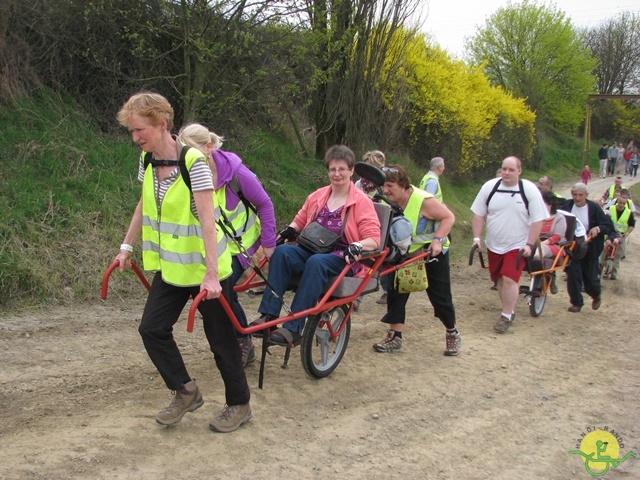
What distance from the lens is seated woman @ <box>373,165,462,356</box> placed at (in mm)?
5754

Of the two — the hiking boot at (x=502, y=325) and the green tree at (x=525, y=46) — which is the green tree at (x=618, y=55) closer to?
the green tree at (x=525, y=46)

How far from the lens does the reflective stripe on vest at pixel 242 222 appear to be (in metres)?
4.64

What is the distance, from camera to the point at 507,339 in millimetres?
6852

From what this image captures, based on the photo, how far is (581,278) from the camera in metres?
8.47

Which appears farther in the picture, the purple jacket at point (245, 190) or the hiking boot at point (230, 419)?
the purple jacket at point (245, 190)

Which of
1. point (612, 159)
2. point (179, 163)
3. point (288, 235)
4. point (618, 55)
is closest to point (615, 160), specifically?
point (612, 159)

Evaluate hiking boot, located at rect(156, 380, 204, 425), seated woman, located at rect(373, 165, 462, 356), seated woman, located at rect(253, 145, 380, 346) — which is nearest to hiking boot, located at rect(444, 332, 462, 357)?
seated woman, located at rect(373, 165, 462, 356)

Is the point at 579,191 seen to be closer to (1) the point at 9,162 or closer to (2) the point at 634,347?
(2) the point at 634,347

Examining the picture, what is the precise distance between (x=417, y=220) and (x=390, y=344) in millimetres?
1265

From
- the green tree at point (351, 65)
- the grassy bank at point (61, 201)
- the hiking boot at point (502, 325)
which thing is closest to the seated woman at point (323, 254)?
the hiking boot at point (502, 325)

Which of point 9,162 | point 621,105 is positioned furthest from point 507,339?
point 621,105

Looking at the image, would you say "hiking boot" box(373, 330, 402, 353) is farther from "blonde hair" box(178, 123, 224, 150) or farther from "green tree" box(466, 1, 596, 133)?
"green tree" box(466, 1, 596, 133)

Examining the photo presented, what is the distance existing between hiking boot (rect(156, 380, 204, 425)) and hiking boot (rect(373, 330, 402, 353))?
2.42 meters

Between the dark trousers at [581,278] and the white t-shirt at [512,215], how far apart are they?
6.42 feet
